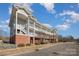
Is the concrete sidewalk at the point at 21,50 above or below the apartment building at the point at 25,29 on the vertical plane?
below

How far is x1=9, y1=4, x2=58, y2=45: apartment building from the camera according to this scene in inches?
158

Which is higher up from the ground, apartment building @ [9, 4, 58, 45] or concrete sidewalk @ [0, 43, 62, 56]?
apartment building @ [9, 4, 58, 45]

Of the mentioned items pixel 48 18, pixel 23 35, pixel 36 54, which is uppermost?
pixel 48 18

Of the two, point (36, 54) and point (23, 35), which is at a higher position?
point (23, 35)

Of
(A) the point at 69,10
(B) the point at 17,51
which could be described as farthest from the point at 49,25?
(B) the point at 17,51

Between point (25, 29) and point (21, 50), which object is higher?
point (25, 29)

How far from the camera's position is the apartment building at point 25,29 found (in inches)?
158

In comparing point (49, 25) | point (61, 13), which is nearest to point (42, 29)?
point (49, 25)

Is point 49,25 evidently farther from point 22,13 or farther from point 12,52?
point 12,52

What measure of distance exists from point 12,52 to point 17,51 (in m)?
0.08

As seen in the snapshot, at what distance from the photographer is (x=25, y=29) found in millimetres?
4059

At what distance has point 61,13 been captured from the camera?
156 inches

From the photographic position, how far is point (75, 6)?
3.91 metres

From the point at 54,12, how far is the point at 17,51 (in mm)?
874
